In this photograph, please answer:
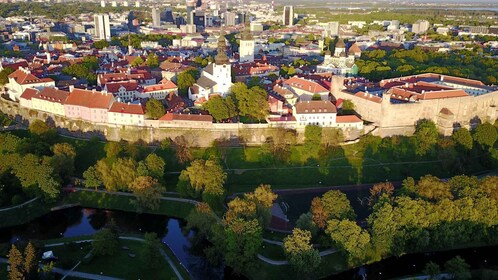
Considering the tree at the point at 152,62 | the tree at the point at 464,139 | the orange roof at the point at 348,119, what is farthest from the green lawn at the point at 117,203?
the tree at the point at 152,62

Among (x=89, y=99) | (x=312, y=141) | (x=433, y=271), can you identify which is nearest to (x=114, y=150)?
(x=89, y=99)

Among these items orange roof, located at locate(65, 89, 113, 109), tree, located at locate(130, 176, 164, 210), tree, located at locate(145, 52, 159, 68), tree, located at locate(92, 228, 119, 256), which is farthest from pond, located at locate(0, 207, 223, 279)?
tree, located at locate(145, 52, 159, 68)

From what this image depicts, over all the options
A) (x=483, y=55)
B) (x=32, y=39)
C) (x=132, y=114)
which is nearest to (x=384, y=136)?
(x=132, y=114)

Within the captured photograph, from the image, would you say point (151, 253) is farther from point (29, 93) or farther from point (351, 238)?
point (29, 93)

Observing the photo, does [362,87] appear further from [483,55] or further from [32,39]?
[32,39]

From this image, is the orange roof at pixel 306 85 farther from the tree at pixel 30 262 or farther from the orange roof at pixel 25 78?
the tree at pixel 30 262
